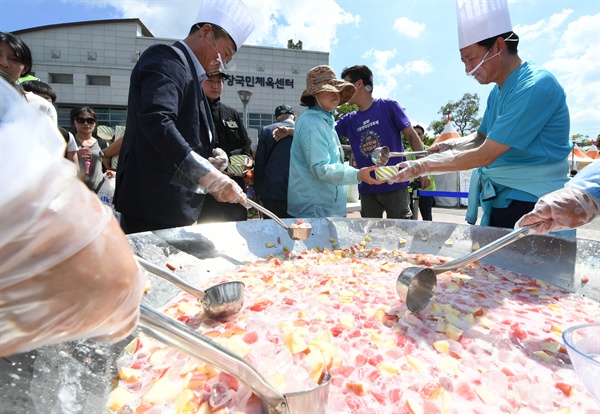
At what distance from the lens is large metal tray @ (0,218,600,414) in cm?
70

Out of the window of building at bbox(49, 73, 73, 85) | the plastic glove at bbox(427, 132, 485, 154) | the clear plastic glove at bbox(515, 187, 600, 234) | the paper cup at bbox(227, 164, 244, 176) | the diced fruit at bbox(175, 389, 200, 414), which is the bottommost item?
the diced fruit at bbox(175, 389, 200, 414)

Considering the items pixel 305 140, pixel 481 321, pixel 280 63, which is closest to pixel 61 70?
pixel 280 63

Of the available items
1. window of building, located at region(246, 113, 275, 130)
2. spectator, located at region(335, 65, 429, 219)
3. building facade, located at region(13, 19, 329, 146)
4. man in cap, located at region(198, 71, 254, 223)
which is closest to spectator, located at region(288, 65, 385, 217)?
spectator, located at region(335, 65, 429, 219)

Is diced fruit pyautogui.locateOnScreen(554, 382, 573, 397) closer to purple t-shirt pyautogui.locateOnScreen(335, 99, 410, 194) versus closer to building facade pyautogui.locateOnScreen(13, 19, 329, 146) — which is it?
purple t-shirt pyautogui.locateOnScreen(335, 99, 410, 194)

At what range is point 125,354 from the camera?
1.03 m

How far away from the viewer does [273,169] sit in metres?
3.16

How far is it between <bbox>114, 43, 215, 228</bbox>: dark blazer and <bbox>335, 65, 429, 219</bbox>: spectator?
1875 millimetres

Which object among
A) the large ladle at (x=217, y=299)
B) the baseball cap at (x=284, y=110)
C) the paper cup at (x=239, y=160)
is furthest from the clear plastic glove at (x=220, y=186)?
the baseball cap at (x=284, y=110)

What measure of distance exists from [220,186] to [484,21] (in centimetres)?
195

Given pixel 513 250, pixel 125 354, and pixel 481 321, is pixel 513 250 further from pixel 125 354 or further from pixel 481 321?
pixel 125 354

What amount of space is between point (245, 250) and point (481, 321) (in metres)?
1.32

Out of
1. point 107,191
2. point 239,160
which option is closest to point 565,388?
point 239,160

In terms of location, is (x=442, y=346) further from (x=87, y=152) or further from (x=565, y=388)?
(x=87, y=152)

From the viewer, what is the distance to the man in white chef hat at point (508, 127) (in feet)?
5.64
